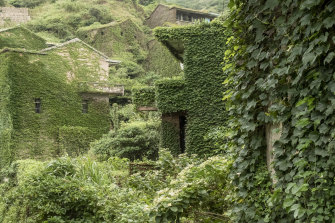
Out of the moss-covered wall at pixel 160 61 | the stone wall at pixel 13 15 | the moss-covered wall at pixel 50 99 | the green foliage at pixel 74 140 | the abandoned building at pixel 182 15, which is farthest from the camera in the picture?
the stone wall at pixel 13 15

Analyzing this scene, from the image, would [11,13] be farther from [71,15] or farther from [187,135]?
[187,135]

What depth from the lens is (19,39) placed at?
29188mm

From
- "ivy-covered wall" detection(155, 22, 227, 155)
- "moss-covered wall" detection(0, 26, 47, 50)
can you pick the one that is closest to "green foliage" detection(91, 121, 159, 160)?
"ivy-covered wall" detection(155, 22, 227, 155)

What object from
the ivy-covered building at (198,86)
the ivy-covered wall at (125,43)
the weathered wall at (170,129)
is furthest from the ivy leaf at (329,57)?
the ivy-covered wall at (125,43)

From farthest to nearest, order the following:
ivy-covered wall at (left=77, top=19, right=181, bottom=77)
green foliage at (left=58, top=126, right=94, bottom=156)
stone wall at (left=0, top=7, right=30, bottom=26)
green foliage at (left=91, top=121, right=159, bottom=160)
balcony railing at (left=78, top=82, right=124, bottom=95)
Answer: stone wall at (left=0, top=7, right=30, bottom=26), ivy-covered wall at (left=77, top=19, right=181, bottom=77), balcony railing at (left=78, top=82, right=124, bottom=95), green foliage at (left=58, top=126, right=94, bottom=156), green foliage at (left=91, top=121, right=159, bottom=160)

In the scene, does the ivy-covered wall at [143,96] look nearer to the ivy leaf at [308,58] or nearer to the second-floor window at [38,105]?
the second-floor window at [38,105]

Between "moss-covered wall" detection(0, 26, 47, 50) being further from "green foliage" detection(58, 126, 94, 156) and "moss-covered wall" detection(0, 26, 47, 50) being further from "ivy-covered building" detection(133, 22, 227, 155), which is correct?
"ivy-covered building" detection(133, 22, 227, 155)

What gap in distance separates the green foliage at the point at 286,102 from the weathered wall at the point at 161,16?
38285mm

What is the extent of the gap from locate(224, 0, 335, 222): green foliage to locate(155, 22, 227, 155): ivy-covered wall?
10183 mm

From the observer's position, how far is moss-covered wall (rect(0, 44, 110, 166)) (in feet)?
76.1

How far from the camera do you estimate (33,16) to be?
165 feet

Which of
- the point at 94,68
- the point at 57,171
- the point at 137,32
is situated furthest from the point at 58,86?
the point at 137,32

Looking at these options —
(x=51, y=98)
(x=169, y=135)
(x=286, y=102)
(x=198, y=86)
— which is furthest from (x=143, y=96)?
(x=286, y=102)

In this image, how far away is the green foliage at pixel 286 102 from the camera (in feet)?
9.43
